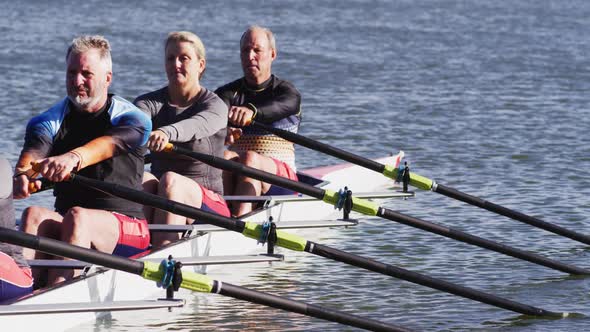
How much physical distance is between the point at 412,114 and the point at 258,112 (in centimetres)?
881

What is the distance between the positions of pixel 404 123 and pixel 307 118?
57.1 inches

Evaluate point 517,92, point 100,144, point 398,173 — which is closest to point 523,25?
point 517,92

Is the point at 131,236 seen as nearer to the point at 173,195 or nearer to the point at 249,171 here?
the point at 173,195

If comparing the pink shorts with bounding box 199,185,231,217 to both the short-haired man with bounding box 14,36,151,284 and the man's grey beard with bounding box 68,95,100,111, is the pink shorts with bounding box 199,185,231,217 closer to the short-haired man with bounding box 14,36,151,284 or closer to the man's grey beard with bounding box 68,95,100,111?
the short-haired man with bounding box 14,36,151,284

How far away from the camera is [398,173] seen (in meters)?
10.2

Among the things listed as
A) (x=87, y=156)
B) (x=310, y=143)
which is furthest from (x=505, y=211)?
(x=87, y=156)

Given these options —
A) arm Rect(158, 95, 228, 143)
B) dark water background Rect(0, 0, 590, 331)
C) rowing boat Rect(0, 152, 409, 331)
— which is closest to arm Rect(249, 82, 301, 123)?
rowing boat Rect(0, 152, 409, 331)

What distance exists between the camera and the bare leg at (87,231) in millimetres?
6695

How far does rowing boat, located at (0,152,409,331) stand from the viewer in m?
6.00

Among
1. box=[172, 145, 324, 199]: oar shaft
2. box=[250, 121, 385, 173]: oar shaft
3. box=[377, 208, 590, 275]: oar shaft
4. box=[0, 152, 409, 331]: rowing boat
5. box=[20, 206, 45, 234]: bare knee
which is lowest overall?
box=[0, 152, 409, 331]: rowing boat

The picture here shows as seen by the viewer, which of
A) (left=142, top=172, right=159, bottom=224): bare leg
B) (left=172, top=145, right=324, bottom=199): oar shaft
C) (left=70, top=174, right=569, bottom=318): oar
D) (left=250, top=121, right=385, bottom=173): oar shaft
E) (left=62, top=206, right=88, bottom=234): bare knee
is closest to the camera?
(left=62, top=206, right=88, bottom=234): bare knee

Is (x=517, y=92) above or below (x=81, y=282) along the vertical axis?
above

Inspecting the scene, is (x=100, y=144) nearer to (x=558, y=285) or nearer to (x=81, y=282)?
(x=81, y=282)

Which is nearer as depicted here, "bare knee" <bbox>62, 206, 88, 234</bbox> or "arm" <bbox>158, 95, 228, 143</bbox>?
"bare knee" <bbox>62, 206, 88, 234</bbox>
